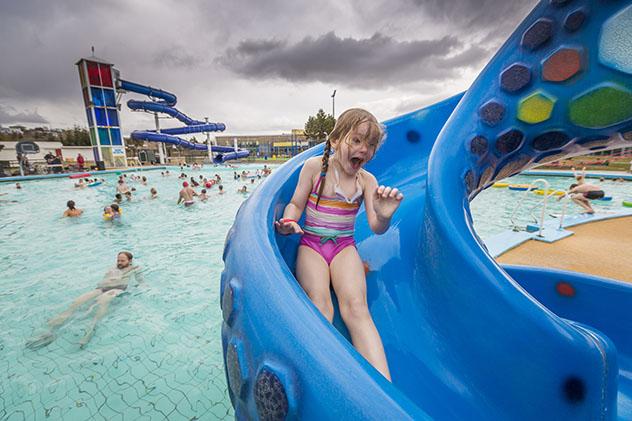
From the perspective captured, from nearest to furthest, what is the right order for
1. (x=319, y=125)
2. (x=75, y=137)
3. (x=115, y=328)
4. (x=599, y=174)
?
1. (x=115, y=328)
2. (x=599, y=174)
3. (x=319, y=125)
4. (x=75, y=137)

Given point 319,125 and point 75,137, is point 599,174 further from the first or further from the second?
point 75,137

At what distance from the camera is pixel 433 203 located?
1424 millimetres

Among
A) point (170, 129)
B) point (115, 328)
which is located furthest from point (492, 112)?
point (170, 129)

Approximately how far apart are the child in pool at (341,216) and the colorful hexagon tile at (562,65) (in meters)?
0.79

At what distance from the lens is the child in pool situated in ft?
4.24

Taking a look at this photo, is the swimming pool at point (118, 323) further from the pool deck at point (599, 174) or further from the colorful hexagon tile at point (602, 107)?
the pool deck at point (599, 174)

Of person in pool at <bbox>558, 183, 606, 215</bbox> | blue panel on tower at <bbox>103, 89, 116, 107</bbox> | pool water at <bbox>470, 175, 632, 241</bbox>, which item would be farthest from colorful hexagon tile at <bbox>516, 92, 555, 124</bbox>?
blue panel on tower at <bbox>103, 89, 116, 107</bbox>

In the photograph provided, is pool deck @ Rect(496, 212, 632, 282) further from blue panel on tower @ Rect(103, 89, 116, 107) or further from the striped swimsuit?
blue panel on tower @ Rect(103, 89, 116, 107)

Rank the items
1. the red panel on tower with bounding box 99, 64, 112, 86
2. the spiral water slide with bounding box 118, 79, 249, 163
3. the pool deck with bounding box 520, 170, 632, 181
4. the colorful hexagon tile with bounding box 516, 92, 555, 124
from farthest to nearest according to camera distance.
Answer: the spiral water slide with bounding box 118, 79, 249, 163
the red panel on tower with bounding box 99, 64, 112, 86
the pool deck with bounding box 520, 170, 632, 181
the colorful hexagon tile with bounding box 516, 92, 555, 124

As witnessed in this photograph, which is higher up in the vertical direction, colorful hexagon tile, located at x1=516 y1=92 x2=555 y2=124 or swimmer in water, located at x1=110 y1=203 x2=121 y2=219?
colorful hexagon tile, located at x1=516 y1=92 x2=555 y2=124

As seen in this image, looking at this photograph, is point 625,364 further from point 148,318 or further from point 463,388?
point 148,318

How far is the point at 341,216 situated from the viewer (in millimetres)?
1508

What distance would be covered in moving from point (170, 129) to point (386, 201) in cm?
3419

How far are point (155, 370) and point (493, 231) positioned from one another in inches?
277
